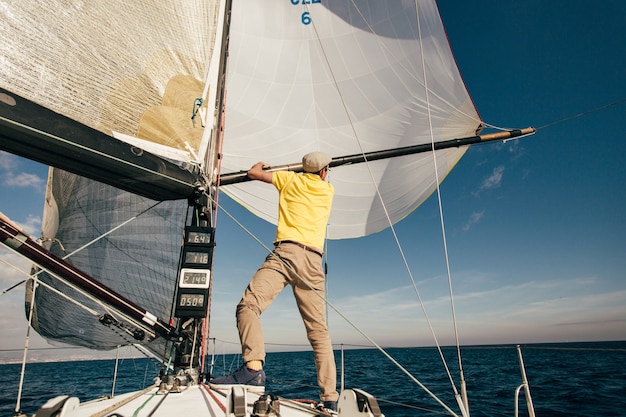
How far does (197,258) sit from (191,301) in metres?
0.37

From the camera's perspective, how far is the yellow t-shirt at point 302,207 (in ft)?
7.57

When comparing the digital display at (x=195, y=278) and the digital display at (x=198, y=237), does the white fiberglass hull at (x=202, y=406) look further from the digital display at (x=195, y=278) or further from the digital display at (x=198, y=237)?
the digital display at (x=198, y=237)

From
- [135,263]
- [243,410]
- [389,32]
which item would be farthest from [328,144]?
[243,410]

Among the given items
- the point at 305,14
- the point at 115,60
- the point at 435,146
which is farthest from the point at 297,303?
the point at 305,14

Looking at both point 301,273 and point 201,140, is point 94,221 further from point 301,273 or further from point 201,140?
point 301,273

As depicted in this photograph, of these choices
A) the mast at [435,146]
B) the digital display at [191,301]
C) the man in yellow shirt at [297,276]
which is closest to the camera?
the man in yellow shirt at [297,276]

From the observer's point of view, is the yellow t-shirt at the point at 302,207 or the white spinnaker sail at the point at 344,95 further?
the white spinnaker sail at the point at 344,95

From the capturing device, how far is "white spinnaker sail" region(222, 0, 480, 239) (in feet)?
21.6

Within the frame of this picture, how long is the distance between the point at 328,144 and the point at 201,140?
4675 mm

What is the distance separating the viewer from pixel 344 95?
23.3ft

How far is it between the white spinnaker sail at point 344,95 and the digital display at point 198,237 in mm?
4173

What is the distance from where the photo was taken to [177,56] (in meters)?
2.88

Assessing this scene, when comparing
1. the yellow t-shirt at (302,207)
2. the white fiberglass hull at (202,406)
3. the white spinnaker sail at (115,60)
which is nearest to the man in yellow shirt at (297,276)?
the yellow t-shirt at (302,207)

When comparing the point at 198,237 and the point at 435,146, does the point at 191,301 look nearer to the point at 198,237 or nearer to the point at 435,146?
the point at 198,237
